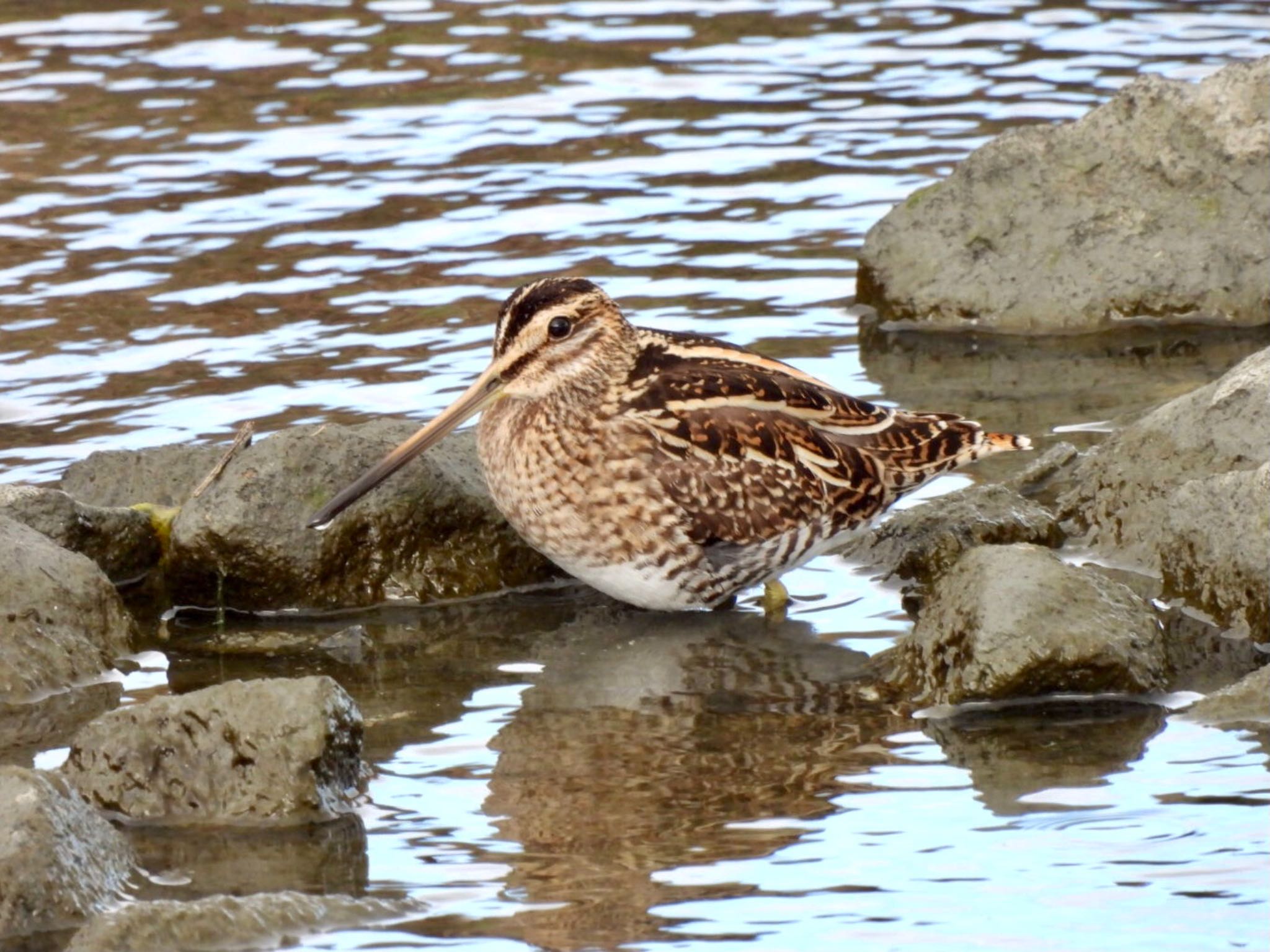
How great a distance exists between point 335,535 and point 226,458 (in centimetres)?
54

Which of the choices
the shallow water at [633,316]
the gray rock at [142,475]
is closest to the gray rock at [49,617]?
the shallow water at [633,316]

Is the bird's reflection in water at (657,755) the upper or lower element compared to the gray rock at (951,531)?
lower

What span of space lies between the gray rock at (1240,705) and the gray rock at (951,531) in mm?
1429

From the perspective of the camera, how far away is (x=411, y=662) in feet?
26.8

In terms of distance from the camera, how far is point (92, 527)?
28.1 ft

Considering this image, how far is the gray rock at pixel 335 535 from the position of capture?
847 centimetres

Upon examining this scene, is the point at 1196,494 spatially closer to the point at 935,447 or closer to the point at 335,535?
the point at 935,447

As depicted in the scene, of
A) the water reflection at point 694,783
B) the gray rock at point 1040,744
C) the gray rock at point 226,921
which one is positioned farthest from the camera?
the gray rock at point 1040,744

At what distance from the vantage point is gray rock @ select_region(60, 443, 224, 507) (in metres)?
9.04

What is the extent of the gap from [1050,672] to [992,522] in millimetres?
1520

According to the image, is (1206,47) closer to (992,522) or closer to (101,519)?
(992,522)

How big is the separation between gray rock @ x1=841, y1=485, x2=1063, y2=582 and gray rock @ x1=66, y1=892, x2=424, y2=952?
10.6 feet

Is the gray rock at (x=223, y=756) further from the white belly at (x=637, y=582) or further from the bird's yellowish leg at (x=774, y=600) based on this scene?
the bird's yellowish leg at (x=774, y=600)

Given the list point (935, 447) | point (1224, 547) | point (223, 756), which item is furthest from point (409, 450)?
point (1224, 547)
